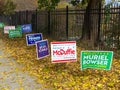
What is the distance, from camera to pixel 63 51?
8555mm

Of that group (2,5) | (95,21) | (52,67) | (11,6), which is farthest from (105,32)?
(2,5)

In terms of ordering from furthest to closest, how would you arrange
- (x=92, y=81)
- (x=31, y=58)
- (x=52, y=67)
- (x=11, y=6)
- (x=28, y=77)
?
(x=11, y=6), (x=31, y=58), (x=52, y=67), (x=28, y=77), (x=92, y=81)

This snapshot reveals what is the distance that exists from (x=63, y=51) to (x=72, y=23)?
873 cm

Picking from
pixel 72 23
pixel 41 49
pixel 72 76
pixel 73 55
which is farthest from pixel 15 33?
pixel 72 76

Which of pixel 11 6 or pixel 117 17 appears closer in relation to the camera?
pixel 117 17

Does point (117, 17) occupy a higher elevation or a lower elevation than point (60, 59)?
higher

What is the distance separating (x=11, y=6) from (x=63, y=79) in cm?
4394

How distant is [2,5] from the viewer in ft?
184

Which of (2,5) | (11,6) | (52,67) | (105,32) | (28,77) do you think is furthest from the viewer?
(2,5)

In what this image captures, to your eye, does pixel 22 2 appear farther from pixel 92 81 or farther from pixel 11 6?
pixel 92 81

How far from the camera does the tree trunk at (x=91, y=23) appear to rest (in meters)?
14.0

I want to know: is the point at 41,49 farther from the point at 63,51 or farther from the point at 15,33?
the point at 15,33

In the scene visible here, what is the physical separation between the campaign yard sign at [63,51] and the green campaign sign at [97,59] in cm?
76

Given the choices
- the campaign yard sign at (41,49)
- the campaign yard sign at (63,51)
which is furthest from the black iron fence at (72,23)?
the campaign yard sign at (63,51)
